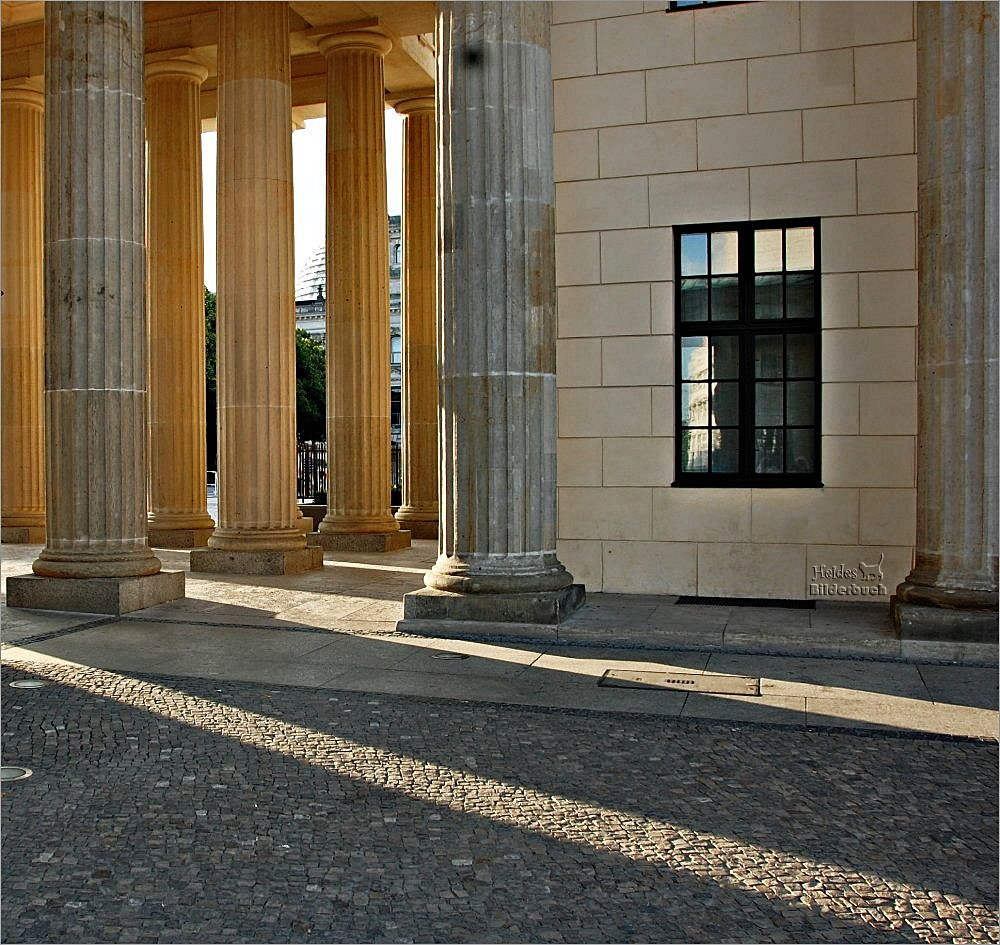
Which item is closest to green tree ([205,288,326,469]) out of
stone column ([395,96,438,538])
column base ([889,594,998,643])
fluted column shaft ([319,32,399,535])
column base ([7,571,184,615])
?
stone column ([395,96,438,538])

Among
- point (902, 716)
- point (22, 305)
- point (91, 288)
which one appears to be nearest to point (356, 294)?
point (22, 305)

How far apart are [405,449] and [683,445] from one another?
12.3 meters

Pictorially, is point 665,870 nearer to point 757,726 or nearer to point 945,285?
point 757,726

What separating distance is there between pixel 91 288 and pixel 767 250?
307 inches

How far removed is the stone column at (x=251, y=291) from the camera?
16.7 meters

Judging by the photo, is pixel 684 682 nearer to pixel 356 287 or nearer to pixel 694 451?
pixel 694 451

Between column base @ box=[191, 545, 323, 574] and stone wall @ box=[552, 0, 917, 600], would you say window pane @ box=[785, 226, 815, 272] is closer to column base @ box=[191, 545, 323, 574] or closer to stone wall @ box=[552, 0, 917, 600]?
stone wall @ box=[552, 0, 917, 600]

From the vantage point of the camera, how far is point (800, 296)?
12211 mm

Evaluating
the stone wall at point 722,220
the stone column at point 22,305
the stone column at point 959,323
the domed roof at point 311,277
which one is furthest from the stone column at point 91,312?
the domed roof at point 311,277

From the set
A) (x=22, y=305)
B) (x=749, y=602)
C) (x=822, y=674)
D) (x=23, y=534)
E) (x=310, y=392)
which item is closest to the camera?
(x=822, y=674)

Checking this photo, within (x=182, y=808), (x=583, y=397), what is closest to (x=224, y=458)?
(x=583, y=397)

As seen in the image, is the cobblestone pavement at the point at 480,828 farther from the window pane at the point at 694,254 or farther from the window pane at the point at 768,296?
the window pane at the point at 694,254

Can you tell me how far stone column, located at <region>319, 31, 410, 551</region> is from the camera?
21.2 metres

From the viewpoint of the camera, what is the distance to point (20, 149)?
80.1 feet
